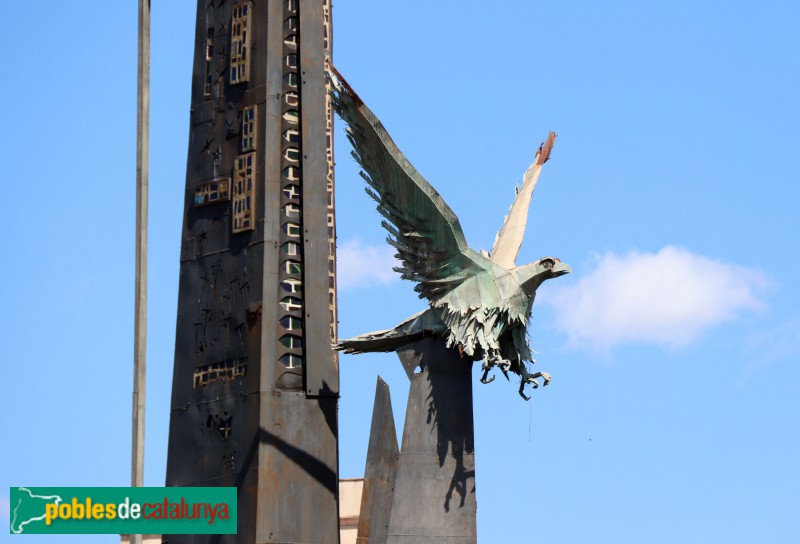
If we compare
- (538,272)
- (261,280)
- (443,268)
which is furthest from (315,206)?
(538,272)

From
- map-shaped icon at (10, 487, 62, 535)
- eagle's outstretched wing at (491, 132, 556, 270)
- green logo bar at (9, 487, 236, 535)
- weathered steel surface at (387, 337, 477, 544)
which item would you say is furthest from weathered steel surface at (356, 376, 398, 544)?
map-shaped icon at (10, 487, 62, 535)

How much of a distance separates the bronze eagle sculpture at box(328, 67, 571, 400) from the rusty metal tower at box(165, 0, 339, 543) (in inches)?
51.8

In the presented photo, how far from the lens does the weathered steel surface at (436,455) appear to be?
21859 millimetres

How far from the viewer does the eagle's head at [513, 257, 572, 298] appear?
22.1 meters

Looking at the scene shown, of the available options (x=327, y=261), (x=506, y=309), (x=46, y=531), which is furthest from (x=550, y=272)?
(x=46, y=531)

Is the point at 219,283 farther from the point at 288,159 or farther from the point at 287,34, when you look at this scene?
the point at 287,34

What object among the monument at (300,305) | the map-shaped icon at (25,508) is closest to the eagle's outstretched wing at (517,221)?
the monument at (300,305)

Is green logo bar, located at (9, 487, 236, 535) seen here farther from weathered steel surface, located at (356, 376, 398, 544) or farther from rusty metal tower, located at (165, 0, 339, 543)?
weathered steel surface, located at (356, 376, 398, 544)

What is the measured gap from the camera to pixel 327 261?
23453 millimetres

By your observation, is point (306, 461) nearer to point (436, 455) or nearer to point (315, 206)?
point (436, 455)

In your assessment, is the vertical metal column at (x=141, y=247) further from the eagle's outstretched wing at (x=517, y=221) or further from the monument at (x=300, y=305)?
the eagle's outstretched wing at (x=517, y=221)

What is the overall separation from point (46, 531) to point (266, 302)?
18.8ft

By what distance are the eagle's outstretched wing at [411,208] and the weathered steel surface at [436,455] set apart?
98 centimetres

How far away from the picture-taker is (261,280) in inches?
911
